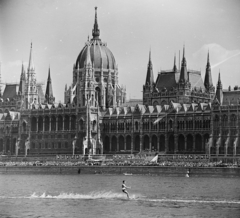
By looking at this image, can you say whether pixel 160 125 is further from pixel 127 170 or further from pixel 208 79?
pixel 127 170

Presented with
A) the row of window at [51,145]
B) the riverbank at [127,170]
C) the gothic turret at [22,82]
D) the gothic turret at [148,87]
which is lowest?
the riverbank at [127,170]

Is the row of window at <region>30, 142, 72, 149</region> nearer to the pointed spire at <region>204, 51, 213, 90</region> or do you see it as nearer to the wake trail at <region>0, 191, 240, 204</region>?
the pointed spire at <region>204, 51, 213, 90</region>

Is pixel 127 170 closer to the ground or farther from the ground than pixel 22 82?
closer to the ground

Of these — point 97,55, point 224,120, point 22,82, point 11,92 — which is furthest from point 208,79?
point 11,92

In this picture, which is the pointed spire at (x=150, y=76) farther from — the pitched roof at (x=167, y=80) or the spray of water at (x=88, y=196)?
the spray of water at (x=88, y=196)

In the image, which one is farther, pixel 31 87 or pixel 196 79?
pixel 31 87

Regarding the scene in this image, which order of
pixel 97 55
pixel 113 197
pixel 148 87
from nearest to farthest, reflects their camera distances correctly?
pixel 113 197, pixel 148 87, pixel 97 55

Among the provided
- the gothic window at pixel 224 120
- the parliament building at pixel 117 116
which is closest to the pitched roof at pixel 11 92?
the parliament building at pixel 117 116
